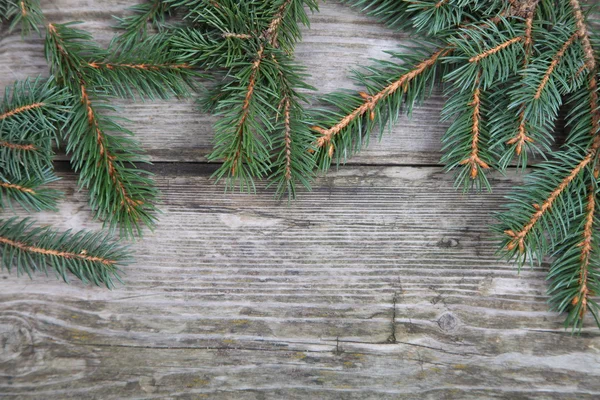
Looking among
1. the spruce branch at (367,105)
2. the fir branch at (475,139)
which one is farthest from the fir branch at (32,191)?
the fir branch at (475,139)

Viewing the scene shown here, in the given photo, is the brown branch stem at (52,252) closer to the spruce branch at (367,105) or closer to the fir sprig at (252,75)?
the fir sprig at (252,75)

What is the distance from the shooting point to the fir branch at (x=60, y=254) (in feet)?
2.67

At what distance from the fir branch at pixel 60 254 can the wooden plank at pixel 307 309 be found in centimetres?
4

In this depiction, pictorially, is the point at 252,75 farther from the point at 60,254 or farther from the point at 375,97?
the point at 60,254

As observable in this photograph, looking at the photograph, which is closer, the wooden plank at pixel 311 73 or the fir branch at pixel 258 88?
the fir branch at pixel 258 88

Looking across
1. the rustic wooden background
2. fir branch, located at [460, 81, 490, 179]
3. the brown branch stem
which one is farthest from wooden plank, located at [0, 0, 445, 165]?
the brown branch stem

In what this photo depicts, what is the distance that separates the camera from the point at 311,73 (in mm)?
864

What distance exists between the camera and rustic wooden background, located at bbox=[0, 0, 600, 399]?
831 mm

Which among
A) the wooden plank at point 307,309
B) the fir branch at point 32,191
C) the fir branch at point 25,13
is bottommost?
the wooden plank at point 307,309

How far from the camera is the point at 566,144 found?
30.9 inches

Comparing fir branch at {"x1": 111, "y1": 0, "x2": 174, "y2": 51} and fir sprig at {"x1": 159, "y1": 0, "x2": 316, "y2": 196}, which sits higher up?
fir branch at {"x1": 111, "y1": 0, "x2": 174, "y2": 51}

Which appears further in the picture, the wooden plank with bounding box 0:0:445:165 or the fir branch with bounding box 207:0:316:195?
the wooden plank with bounding box 0:0:445:165

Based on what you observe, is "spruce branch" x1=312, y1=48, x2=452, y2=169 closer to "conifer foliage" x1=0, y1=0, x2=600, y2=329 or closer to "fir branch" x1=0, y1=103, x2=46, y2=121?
"conifer foliage" x1=0, y1=0, x2=600, y2=329

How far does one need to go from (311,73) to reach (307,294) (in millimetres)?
403
